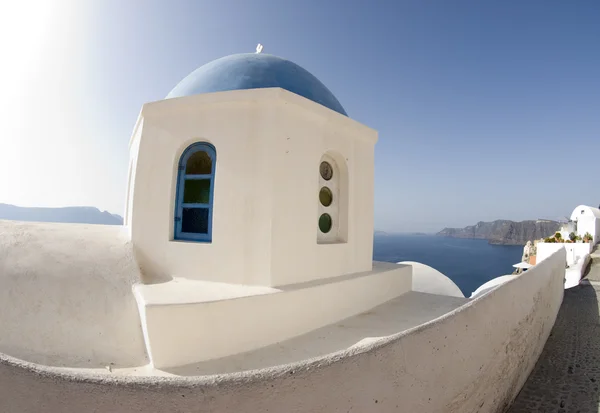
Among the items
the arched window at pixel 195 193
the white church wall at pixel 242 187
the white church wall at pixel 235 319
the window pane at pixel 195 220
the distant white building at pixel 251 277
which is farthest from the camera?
the window pane at pixel 195 220

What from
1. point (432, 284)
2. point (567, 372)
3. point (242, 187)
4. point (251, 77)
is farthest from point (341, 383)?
point (432, 284)

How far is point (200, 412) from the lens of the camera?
1258mm

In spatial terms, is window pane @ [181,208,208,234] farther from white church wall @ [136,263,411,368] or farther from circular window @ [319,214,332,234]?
circular window @ [319,214,332,234]

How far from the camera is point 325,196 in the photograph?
4.85 meters

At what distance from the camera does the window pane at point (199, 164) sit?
426 cm

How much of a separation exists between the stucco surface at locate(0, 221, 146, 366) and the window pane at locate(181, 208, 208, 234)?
79cm

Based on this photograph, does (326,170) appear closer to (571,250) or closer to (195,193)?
(195,193)

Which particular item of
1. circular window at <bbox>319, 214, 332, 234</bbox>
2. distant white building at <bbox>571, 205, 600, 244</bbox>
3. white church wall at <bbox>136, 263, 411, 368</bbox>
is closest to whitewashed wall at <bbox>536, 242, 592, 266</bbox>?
distant white building at <bbox>571, 205, 600, 244</bbox>

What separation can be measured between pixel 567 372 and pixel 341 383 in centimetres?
410

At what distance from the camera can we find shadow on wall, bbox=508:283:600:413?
314cm

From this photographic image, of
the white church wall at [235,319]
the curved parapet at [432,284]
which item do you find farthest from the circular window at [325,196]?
the curved parapet at [432,284]

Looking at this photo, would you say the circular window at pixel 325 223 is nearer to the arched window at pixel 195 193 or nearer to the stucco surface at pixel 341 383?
the arched window at pixel 195 193

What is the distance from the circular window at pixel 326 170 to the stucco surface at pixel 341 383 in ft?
8.90

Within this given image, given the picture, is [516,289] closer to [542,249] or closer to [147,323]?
[147,323]
